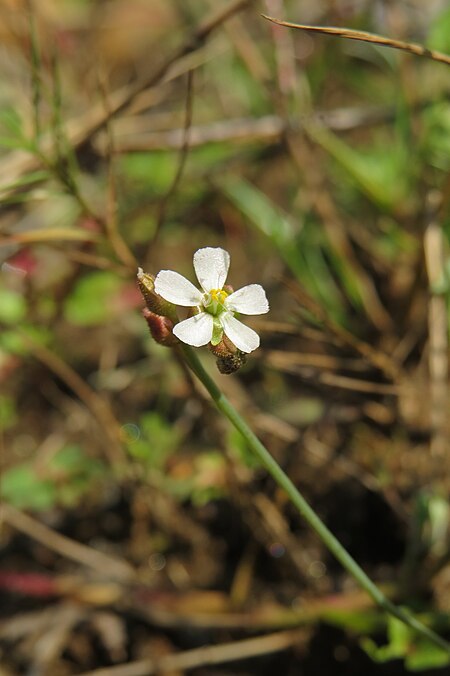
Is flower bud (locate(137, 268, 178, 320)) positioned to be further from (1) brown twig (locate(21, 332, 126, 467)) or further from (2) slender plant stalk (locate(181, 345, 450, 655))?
(1) brown twig (locate(21, 332, 126, 467))

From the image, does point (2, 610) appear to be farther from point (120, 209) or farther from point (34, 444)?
point (120, 209)

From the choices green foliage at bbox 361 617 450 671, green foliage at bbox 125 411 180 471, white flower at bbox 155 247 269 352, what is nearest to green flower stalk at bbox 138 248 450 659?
white flower at bbox 155 247 269 352

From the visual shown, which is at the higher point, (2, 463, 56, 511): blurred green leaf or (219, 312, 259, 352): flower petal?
(2, 463, 56, 511): blurred green leaf

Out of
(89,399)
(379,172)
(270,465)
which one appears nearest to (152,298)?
(270,465)

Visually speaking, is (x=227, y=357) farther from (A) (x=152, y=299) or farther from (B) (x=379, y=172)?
(B) (x=379, y=172)

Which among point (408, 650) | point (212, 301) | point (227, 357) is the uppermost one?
point (212, 301)
